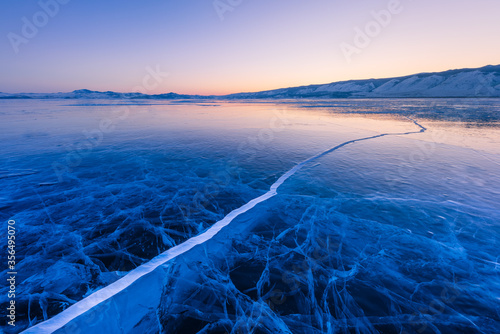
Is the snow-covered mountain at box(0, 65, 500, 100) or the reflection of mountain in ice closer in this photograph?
the reflection of mountain in ice

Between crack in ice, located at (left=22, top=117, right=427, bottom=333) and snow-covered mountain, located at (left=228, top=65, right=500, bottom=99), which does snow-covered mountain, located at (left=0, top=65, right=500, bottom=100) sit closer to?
snow-covered mountain, located at (left=228, top=65, right=500, bottom=99)

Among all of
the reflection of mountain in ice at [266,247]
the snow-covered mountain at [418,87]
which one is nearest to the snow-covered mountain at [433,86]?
the snow-covered mountain at [418,87]

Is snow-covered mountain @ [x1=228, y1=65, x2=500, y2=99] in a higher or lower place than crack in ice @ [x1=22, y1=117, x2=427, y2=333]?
higher

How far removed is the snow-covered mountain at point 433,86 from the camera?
83125 millimetres

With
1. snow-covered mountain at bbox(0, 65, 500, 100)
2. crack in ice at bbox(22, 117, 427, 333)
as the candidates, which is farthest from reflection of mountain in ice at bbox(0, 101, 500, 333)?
snow-covered mountain at bbox(0, 65, 500, 100)

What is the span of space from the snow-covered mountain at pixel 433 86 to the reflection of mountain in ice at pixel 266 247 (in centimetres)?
9729

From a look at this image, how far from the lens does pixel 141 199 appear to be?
5.04 meters

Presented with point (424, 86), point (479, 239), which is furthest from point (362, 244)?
point (424, 86)

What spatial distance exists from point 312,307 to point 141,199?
4.57 meters

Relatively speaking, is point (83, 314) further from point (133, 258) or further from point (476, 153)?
point (476, 153)

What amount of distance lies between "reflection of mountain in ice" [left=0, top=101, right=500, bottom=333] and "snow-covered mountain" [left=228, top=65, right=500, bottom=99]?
319ft

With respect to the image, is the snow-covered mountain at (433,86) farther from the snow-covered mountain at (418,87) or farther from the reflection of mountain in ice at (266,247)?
the reflection of mountain in ice at (266,247)

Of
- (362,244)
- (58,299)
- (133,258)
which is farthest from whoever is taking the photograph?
(362,244)

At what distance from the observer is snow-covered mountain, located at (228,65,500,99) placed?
83.1 m
